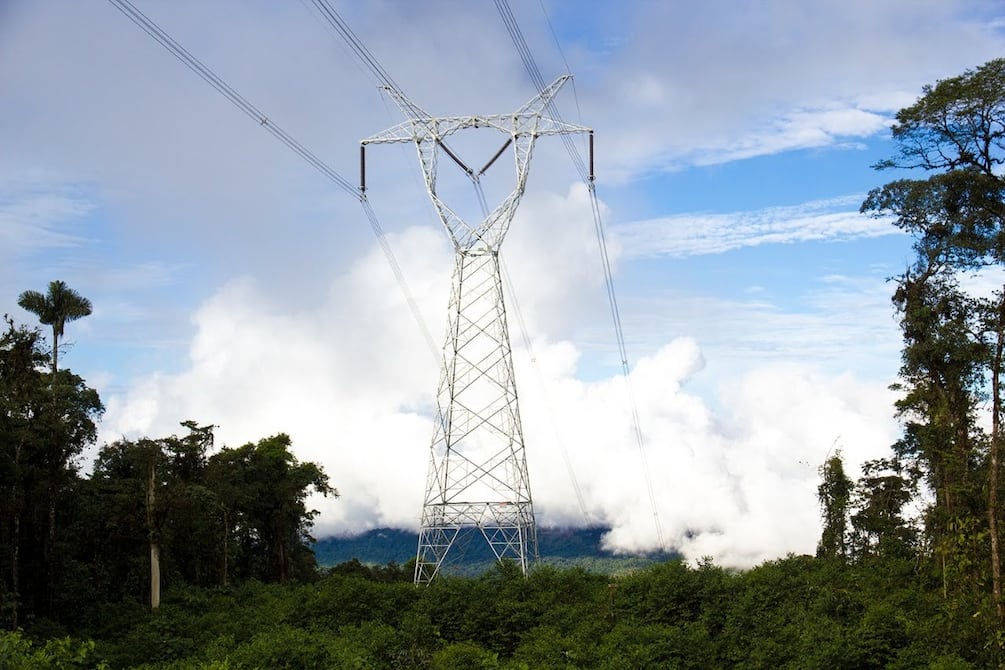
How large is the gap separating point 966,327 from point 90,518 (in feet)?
104

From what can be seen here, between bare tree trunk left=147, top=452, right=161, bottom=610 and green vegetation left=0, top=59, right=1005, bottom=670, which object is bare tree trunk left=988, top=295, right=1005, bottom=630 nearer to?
green vegetation left=0, top=59, right=1005, bottom=670

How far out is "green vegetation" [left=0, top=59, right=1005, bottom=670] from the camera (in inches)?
838

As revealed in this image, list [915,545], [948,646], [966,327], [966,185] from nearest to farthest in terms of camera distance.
→ [948,646] → [966,185] → [966,327] → [915,545]

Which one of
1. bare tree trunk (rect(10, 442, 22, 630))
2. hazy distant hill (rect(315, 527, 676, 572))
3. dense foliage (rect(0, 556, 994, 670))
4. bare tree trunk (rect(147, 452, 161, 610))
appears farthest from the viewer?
hazy distant hill (rect(315, 527, 676, 572))

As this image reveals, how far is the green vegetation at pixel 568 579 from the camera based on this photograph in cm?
2130

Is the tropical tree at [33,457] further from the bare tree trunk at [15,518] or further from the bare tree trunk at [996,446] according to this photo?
the bare tree trunk at [996,446]

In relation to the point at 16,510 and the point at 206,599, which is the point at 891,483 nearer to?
the point at 206,599

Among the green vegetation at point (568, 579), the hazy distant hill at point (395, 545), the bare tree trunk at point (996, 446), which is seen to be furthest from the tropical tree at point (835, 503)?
the hazy distant hill at point (395, 545)

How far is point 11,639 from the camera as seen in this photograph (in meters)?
13.5

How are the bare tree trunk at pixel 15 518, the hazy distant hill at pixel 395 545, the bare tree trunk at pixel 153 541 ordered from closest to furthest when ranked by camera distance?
the bare tree trunk at pixel 15 518
the bare tree trunk at pixel 153 541
the hazy distant hill at pixel 395 545

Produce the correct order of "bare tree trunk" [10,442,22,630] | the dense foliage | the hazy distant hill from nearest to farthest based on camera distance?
the dense foliage < "bare tree trunk" [10,442,22,630] < the hazy distant hill

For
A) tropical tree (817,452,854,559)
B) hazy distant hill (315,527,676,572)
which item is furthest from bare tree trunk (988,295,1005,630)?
hazy distant hill (315,527,676,572)

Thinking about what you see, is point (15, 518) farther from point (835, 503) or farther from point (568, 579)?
point (835, 503)

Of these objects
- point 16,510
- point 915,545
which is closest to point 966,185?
point 915,545
